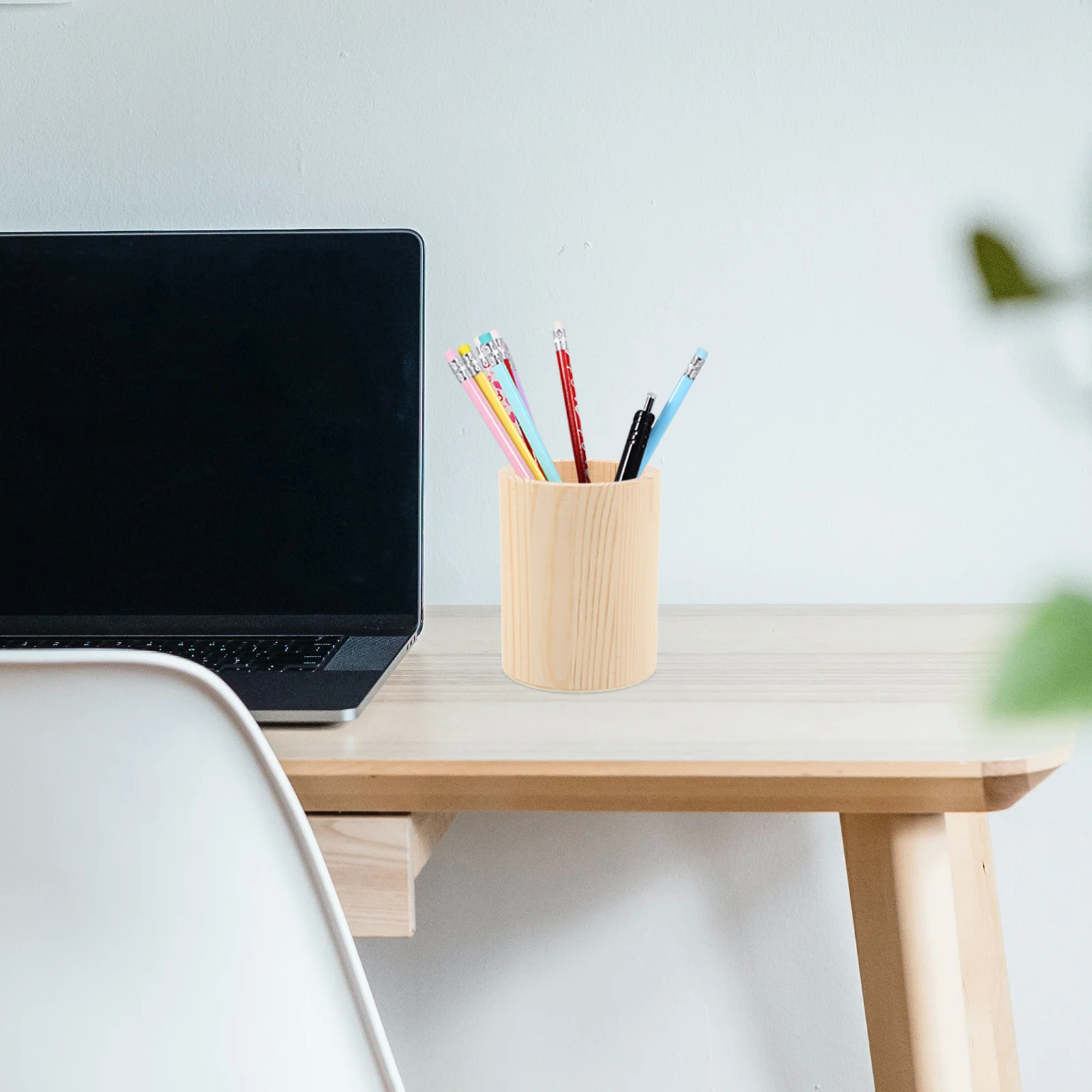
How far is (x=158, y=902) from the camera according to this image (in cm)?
38

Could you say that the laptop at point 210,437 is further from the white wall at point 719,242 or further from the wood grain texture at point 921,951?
the wood grain texture at point 921,951

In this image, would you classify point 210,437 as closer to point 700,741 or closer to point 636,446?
point 636,446

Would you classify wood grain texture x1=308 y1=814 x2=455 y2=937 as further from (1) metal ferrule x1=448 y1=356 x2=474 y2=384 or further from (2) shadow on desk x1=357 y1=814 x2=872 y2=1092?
(2) shadow on desk x1=357 y1=814 x2=872 y2=1092

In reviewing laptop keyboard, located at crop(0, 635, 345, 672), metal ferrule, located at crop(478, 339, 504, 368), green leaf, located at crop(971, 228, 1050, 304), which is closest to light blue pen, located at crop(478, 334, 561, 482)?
metal ferrule, located at crop(478, 339, 504, 368)

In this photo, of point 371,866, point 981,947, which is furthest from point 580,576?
point 981,947

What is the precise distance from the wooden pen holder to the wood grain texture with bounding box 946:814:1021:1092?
12.3 inches

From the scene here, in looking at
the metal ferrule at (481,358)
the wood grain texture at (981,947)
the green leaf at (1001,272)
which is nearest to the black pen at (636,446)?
the metal ferrule at (481,358)

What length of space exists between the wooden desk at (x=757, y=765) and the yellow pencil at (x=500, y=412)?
0.15m

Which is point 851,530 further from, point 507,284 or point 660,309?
point 507,284

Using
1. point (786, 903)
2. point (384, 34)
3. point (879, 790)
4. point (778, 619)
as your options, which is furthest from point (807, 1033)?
point (384, 34)

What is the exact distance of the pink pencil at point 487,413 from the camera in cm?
67

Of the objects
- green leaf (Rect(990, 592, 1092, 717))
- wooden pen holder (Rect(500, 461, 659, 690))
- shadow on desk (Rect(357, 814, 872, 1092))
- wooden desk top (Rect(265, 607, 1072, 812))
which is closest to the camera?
green leaf (Rect(990, 592, 1092, 717))

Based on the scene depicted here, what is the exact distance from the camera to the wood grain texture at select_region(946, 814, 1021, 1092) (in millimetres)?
774

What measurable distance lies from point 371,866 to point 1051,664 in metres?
0.50
